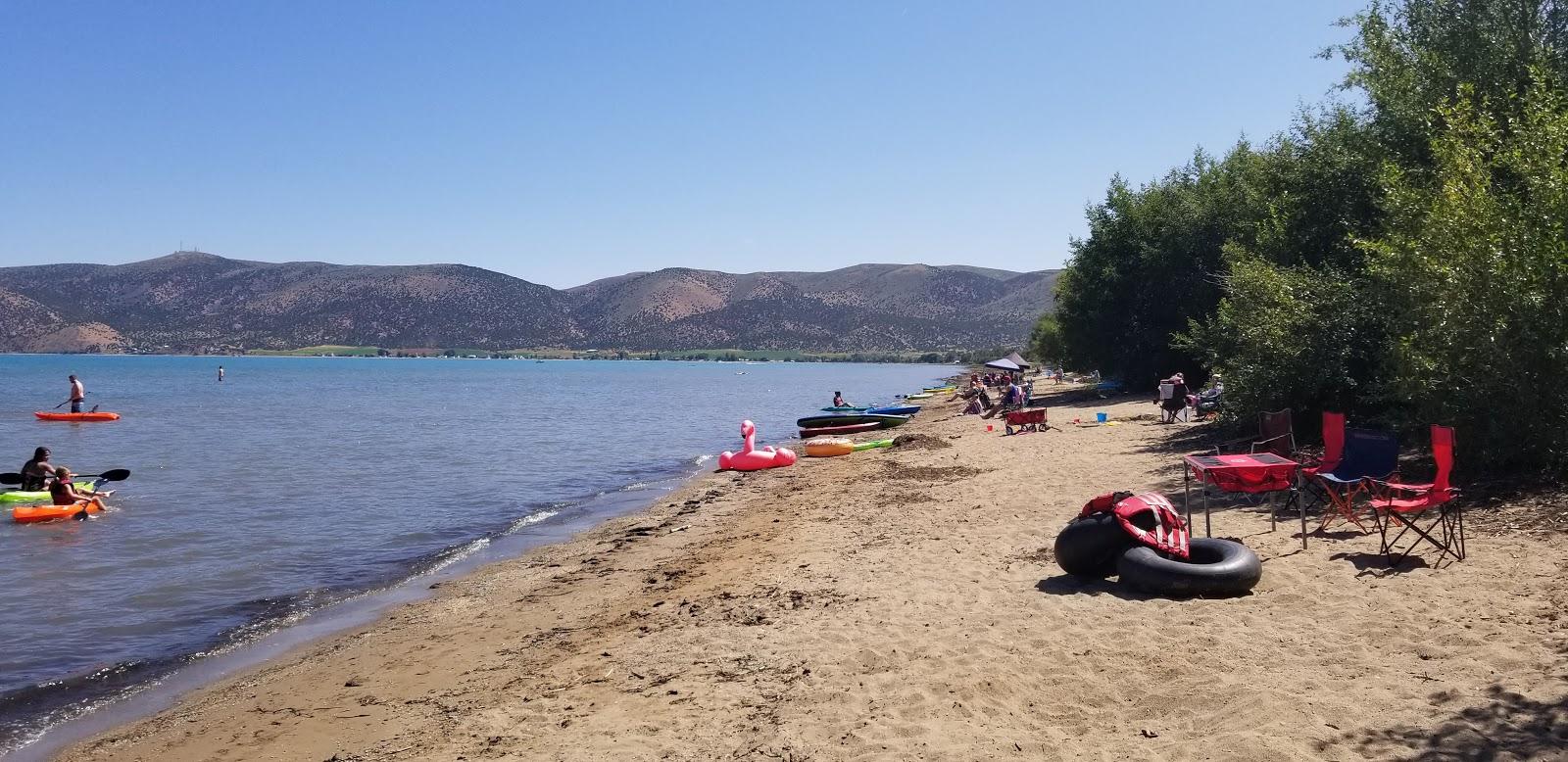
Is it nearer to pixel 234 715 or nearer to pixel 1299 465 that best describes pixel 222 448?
pixel 234 715

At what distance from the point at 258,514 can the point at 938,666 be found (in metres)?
15.6

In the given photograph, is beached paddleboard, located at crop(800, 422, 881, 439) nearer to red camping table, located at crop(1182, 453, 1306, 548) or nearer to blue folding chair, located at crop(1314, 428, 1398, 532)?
red camping table, located at crop(1182, 453, 1306, 548)

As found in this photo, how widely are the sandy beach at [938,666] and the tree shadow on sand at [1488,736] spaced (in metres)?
0.01

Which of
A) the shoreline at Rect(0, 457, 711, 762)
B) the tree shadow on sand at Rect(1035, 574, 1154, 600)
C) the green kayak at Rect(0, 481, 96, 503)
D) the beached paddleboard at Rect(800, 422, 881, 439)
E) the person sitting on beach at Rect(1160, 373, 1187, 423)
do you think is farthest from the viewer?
the beached paddleboard at Rect(800, 422, 881, 439)

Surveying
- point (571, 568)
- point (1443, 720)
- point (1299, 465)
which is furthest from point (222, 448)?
point (1443, 720)

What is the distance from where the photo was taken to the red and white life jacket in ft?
24.6

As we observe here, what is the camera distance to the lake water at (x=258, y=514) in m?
9.67

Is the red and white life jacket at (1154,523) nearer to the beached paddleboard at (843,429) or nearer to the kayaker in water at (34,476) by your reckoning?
the kayaker in water at (34,476)

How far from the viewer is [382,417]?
151 ft

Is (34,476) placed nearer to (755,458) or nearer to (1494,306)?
(755,458)

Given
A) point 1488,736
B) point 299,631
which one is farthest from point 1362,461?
point 299,631

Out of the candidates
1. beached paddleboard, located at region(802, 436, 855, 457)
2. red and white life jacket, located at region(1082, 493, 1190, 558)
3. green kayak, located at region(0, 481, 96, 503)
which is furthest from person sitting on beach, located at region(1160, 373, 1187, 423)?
green kayak, located at region(0, 481, 96, 503)

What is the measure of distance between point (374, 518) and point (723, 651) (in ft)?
40.0

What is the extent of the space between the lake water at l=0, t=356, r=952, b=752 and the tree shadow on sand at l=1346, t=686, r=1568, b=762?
8800mm
